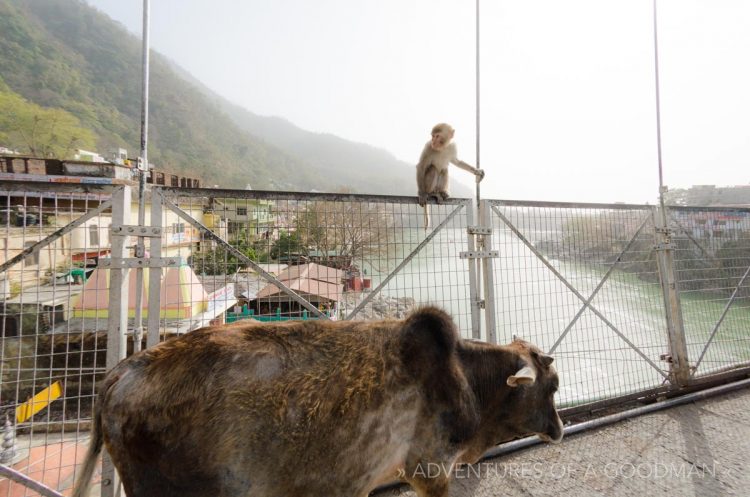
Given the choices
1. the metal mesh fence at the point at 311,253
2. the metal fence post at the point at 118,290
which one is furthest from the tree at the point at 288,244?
the metal fence post at the point at 118,290

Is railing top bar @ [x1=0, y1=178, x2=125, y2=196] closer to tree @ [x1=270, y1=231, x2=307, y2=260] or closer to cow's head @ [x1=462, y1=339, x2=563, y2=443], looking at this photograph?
tree @ [x1=270, y1=231, x2=307, y2=260]

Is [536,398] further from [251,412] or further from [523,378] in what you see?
[251,412]

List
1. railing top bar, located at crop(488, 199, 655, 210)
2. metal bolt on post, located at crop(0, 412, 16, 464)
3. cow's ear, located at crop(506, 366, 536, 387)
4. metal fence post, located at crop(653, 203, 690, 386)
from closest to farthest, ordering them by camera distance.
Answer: cow's ear, located at crop(506, 366, 536, 387) < railing top bar, located at crop(488, 199, 655, 210) < metal fence post, located at crop(653, 203, 690, 386) < metal bolt on post, located at crop(0, 412, 16, 464)

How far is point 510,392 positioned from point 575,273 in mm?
3042

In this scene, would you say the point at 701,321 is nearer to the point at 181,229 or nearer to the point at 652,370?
the point at 652,370

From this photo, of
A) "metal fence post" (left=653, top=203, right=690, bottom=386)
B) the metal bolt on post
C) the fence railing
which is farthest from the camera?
the metal bolt on post

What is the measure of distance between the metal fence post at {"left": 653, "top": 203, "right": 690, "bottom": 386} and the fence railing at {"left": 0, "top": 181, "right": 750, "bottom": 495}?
2cm

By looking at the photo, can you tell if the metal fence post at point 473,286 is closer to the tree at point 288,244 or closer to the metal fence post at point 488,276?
the metal fence post at point 488,276

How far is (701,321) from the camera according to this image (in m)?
5.68

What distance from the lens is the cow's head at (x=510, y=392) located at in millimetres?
2609

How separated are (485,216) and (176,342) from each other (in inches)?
131

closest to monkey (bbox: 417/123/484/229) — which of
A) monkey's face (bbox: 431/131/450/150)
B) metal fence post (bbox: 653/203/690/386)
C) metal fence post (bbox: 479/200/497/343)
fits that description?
monkey's face (bbox: 431/131/450/150)

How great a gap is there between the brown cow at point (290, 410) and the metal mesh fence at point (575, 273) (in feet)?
7.52

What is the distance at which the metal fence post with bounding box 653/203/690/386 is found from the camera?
16.4ft
